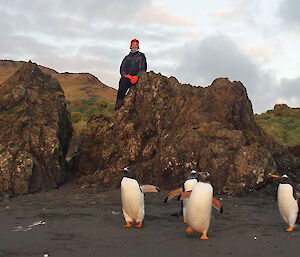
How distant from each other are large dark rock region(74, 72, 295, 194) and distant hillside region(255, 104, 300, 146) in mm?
13367

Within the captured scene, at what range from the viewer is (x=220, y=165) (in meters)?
13.2

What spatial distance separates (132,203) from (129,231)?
2.77 ft

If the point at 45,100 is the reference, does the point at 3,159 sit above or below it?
below

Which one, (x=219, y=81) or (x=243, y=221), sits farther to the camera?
(x=219, y=81)

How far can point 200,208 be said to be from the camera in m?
7.32

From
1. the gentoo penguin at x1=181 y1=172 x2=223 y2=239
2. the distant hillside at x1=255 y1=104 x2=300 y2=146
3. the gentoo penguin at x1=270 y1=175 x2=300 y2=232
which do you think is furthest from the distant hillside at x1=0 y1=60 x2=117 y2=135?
the gentoo penguin at x1=181 y1=172 x2=223 y2=239

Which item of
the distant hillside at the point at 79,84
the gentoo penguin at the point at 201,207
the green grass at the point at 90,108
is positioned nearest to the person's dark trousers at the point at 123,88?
the gentoo penguin at the point at 201,207

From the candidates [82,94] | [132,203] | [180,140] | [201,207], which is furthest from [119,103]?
[82,94]

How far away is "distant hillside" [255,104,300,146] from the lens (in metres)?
30.5

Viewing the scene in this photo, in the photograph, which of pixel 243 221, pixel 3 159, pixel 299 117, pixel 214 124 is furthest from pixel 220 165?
pixel 299 117

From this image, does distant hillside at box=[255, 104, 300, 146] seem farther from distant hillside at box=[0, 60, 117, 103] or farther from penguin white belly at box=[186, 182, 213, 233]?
distant hillside at box=[0, 60, 117, 103]

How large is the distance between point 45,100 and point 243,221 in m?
11.6

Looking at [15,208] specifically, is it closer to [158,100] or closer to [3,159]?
[3,159]

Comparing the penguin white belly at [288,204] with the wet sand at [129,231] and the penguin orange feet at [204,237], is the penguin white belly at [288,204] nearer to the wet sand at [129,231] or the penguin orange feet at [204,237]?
the wet sand at [129,231]
